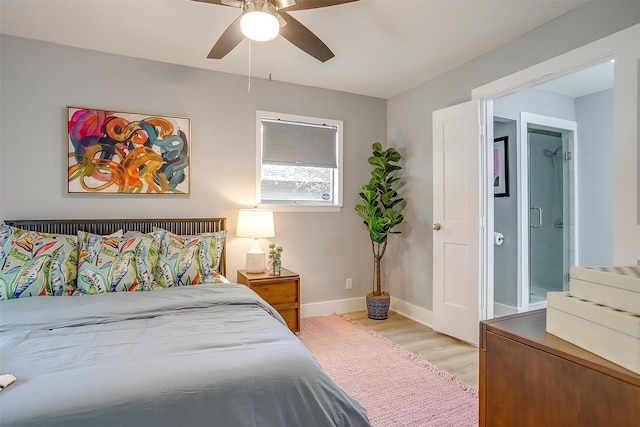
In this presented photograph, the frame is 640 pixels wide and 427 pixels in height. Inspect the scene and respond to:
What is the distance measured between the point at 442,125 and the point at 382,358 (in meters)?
2.25

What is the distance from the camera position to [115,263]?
2422 mm

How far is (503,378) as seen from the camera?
92 centimetres

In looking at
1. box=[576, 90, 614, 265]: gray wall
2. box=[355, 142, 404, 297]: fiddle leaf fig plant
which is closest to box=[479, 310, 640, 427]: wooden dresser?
box=[355, 142, 404, 297]: fiddle leaf fig plant

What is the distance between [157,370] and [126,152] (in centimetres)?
244

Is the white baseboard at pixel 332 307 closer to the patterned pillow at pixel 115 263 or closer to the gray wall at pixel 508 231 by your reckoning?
the gray wall at pixel 508 231

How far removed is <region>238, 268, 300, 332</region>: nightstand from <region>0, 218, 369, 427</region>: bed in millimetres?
1111

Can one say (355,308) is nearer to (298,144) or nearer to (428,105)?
(298,144)

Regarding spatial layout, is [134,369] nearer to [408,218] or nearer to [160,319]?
[160,319]

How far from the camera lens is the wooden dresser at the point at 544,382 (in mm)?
697

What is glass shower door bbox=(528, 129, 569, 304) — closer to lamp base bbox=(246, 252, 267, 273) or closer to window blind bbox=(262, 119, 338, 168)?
window blind bbox=(262, 119, 338, 168)

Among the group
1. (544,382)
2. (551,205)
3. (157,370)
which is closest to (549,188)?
(551,205)

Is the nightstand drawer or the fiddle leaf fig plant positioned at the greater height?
the fiddle leaf fig plant

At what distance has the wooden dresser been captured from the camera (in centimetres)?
70

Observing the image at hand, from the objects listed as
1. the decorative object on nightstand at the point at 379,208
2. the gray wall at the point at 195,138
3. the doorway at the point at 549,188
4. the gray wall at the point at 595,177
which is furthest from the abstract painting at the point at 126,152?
the gray wall at the point at 595,177
